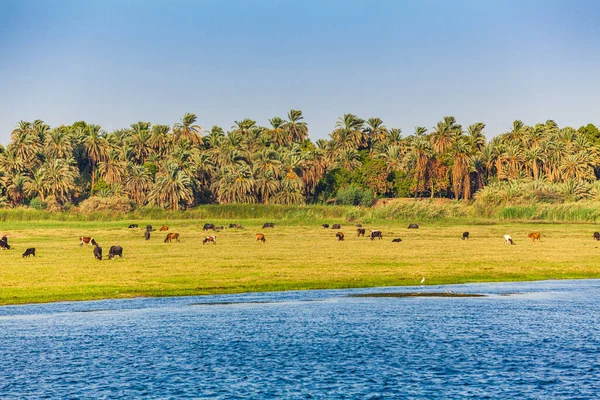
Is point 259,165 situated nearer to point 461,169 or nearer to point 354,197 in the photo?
point 354,197

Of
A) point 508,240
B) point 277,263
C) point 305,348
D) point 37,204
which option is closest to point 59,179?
point 37,204

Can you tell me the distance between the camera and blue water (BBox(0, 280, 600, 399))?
2059 centimetres

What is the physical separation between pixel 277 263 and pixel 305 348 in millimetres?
25261

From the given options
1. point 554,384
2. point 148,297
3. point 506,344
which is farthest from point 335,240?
point 554,384

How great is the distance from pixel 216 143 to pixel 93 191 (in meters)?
28.5

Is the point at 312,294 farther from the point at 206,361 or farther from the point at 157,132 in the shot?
the point at 157,132

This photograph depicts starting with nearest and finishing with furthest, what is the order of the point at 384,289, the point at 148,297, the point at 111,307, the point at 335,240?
the point at 111,307 < the point at 148,297 < the point at 384,289 < the point at 335,240

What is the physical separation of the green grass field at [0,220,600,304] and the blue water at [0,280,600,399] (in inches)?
165

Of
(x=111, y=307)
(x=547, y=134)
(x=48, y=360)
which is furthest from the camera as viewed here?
(x=547, y=134)

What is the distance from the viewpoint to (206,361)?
24031mm

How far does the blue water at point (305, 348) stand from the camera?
67.6 feet

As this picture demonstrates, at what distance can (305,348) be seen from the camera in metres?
25.8

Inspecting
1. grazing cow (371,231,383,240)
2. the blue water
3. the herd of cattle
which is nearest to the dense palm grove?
the herd of cattle

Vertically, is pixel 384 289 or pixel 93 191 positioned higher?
pixel 93 191
